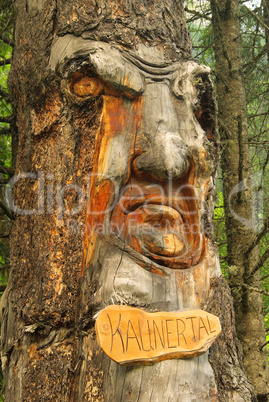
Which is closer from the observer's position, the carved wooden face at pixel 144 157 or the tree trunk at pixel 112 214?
the tree trunk at pixel 112 214

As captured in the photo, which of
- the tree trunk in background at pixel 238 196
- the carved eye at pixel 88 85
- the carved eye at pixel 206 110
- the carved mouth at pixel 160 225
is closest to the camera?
the carved mouth at pixel 160 225

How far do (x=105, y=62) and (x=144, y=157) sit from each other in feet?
1.69

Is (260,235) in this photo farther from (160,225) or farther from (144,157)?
(144,157)

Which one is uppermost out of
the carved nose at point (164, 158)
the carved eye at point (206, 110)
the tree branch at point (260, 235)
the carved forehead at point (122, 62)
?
the carved forehead at point (122, 62)

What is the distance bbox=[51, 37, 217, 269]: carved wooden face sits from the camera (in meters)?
2.16

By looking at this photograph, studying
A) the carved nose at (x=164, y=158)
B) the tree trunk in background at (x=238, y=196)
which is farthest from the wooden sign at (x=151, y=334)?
the tree trunk in background at (x=238, y=196)

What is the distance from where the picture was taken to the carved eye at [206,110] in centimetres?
250

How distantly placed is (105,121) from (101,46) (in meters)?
0.40

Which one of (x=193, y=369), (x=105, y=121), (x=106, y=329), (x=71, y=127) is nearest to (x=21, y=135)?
(x=71, y=127)

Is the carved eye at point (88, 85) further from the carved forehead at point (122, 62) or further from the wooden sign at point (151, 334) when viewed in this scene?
the wooden sign at point (151, 334)

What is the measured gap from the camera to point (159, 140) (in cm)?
222

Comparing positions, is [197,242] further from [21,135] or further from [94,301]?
[21,135]

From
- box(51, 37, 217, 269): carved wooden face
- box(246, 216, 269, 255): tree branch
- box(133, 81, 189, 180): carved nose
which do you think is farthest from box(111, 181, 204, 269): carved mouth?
box(246, 216, 269, 255): tree branch

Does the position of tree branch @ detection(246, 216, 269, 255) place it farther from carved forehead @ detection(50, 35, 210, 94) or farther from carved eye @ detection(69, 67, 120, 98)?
carved eye @ detection(69, 67, 120, 98)
